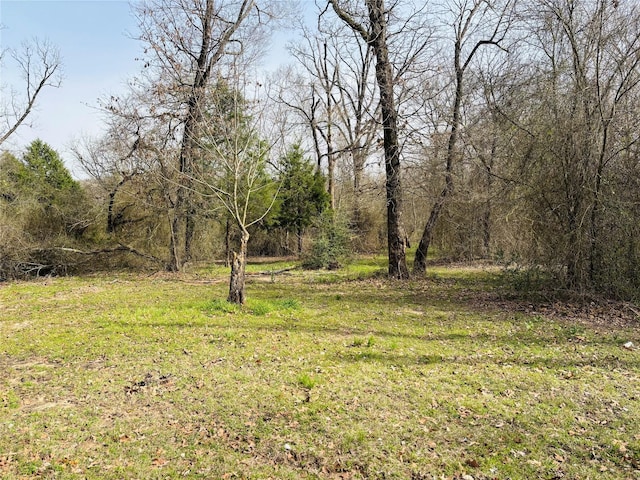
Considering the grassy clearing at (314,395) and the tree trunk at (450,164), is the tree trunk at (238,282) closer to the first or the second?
the grassy clearing at (314,395)

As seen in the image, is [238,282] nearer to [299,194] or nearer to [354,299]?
[354,299]

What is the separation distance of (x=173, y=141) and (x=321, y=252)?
7094mm

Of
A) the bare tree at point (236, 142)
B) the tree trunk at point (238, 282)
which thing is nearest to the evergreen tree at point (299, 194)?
the bare tree at point (236, 142)

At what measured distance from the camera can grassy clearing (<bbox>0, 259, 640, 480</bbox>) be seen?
323 centimetres

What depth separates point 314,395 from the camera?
437 cm

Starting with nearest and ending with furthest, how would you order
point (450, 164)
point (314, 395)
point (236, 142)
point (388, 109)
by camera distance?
1. point (314, 395)
2. point (236, 142)
3. point (388, 109)
4. point (450, 164)

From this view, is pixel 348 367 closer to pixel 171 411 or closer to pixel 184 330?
pixel 171 411

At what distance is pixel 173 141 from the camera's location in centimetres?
1526

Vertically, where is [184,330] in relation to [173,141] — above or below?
below

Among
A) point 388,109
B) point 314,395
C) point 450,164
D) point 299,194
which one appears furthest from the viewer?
point 299,194

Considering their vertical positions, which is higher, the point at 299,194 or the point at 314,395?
the point at 299,194

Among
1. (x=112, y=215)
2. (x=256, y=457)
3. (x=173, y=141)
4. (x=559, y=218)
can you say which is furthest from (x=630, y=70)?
(x=112, y=215)

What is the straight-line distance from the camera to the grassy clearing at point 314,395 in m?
3.23

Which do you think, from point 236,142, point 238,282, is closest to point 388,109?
point 236,142
